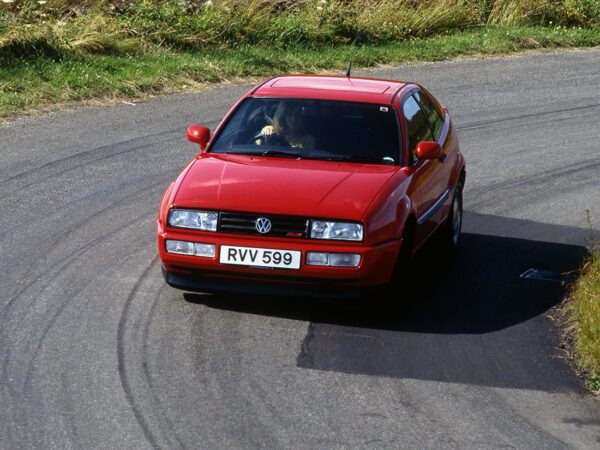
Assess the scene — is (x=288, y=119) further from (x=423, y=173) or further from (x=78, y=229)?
(x=78, y=229)

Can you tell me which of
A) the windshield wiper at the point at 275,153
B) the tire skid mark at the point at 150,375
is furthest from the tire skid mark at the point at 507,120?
the tire skid mark at the point at 150,375

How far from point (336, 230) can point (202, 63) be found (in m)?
10.2

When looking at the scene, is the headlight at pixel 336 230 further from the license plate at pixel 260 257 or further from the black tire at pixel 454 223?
the black tire at pixel 454 223

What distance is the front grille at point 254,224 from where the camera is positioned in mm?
8984

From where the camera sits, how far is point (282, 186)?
935 cm

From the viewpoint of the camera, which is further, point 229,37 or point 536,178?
point 229,37

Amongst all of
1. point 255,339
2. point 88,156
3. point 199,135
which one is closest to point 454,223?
point 199,135

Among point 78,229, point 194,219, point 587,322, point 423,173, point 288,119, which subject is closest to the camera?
point 587,322

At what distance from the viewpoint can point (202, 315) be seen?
927 centimetres

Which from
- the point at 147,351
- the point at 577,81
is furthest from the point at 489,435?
the point at 577,81

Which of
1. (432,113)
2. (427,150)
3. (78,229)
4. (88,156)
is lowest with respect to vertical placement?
(88,156)

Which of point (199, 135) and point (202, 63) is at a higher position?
point (199, 135)

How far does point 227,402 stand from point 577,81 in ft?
45.1

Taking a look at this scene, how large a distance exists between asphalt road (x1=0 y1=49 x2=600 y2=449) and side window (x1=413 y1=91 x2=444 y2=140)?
1.09m
